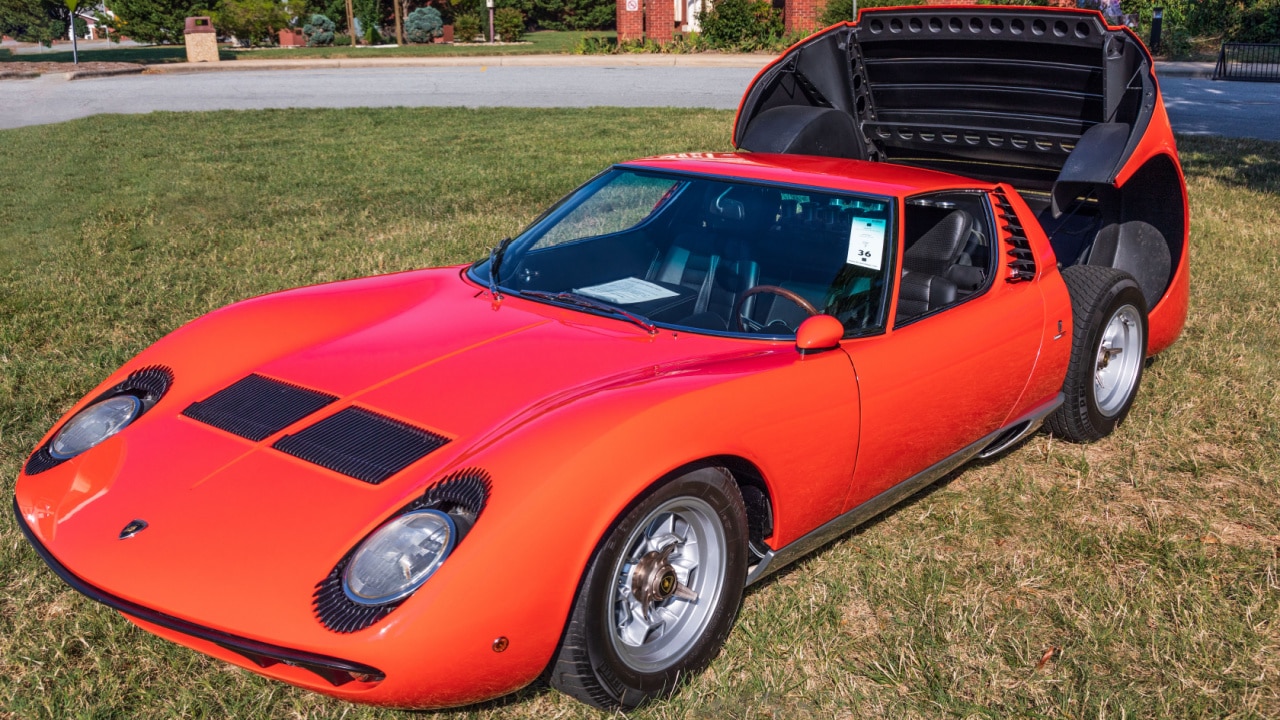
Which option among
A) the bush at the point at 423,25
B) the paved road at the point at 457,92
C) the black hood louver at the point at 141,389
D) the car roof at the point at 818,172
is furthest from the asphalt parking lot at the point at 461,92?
the bush at the point at 423,25

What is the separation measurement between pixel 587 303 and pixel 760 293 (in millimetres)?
562

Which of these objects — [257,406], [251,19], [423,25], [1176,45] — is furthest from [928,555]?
[251,19]

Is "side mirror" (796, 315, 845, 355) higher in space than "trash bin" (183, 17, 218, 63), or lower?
lower

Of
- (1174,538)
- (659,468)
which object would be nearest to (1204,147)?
(1174,538)

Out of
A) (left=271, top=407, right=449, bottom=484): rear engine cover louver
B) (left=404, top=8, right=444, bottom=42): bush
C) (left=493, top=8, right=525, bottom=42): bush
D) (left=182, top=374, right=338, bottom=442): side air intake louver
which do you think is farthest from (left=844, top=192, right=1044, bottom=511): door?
(left=493, top=8, right=525, bottom=42): bush

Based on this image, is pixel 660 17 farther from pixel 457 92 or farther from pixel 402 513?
pixel 402 513

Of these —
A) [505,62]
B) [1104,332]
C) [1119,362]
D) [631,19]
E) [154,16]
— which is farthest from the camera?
[154,16]

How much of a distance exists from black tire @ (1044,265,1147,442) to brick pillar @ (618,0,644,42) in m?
27.9

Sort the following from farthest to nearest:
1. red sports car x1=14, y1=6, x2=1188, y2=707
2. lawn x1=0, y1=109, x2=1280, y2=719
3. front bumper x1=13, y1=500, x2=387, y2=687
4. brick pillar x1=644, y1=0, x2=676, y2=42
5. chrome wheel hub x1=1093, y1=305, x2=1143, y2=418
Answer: brick pillar x1=644, y1=0, x2=676, y2=42
chrome wheel hub x1=1093, y1=305, x2=1143, y2=418
lawn x1=0, y1=109, x2=1280, y2=719
red sports car x1=14, y1=6, x2=1188, y2=707
front bumper x1=13, y1=500, x2=387, y2=687

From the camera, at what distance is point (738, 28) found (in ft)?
90.0

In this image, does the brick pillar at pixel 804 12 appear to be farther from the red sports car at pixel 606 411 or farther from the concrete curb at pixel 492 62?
the red sports car at pixel 606 411

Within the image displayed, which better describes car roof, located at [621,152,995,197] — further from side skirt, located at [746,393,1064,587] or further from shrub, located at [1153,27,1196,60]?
shrub, located at [1153,27,1196,60]

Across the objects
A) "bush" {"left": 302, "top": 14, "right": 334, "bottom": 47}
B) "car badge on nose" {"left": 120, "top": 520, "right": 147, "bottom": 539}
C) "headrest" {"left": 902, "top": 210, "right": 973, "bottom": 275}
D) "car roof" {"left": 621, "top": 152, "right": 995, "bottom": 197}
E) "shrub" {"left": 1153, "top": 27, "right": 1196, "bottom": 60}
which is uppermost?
"bush" {"left": 302, "top": 14, "right": 334, "bottom": 47}

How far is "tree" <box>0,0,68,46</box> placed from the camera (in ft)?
147
